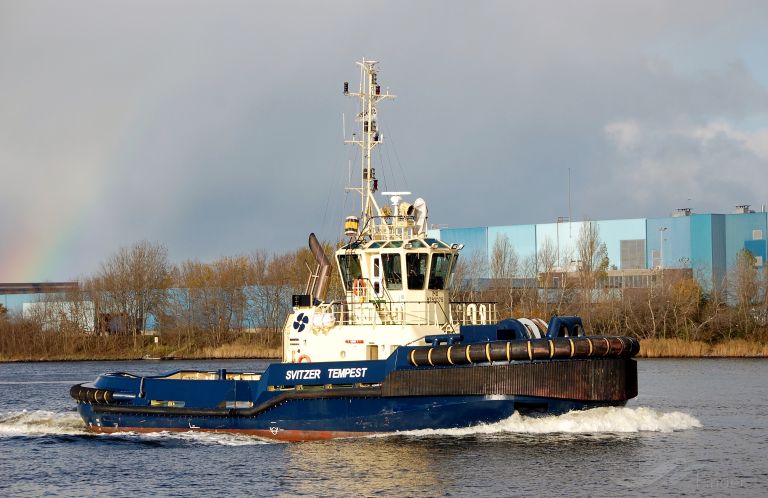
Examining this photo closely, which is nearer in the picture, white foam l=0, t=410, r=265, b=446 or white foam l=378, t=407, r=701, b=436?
white foam l=378, t=407, r=701, b=436

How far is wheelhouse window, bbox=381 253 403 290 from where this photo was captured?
2162cm

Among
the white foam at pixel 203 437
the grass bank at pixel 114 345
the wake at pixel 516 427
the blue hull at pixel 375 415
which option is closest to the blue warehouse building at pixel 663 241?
the grass bank at pixel 114 345

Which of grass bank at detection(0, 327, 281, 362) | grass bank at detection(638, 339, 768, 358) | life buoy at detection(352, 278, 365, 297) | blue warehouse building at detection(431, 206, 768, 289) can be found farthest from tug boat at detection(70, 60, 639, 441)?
blue warehouse building at detection(431, 206, 768, 289)

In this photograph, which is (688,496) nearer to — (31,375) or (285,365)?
(285,365)

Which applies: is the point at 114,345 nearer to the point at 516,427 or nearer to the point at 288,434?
the point at 288,434

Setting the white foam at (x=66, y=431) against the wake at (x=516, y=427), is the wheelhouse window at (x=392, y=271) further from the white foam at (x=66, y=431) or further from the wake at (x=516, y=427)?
the white foam at (x=66, y=431)

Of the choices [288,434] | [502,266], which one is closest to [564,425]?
[288,434]

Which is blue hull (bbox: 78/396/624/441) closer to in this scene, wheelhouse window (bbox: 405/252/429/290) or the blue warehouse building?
wheelhouse window (bbox: 405/252/429/290)

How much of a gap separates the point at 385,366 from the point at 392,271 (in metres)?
2.42

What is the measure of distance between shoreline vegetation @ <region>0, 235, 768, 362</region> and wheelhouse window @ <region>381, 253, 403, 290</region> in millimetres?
32150

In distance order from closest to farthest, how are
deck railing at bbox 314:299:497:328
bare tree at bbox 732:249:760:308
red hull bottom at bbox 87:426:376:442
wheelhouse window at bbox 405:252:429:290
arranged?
red hull bottom at bbox 87:426:376:442
deck railing at bbox 314:299:497:328
wheelhouse window at bbox 405:252:429:290
bare tree at bbox 732:249:760:308

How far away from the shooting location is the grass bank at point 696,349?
176 feet

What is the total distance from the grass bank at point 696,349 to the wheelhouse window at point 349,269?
112 feet

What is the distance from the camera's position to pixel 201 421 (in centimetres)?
2241
